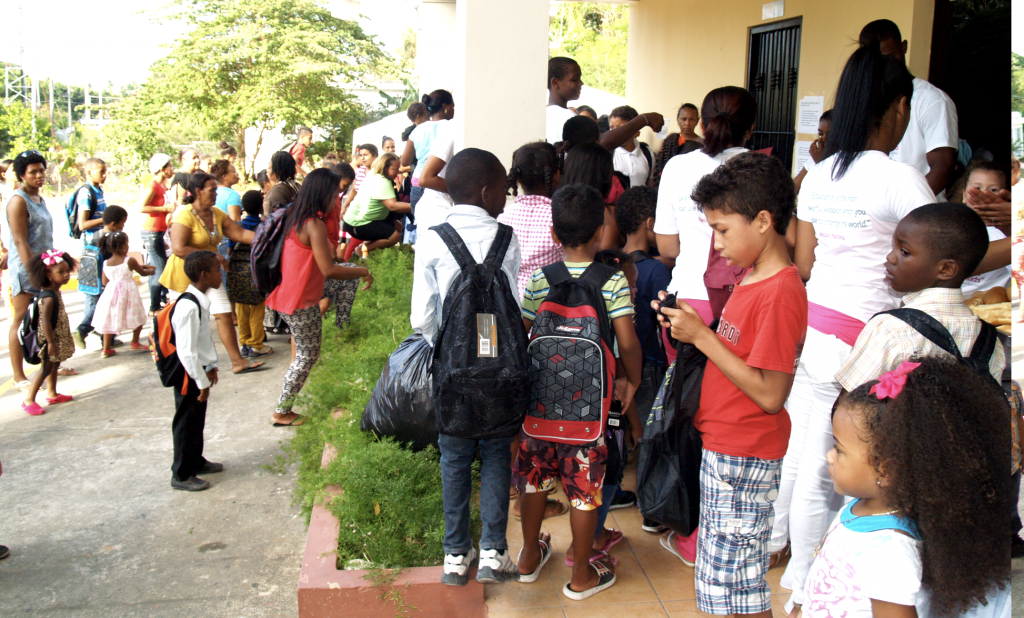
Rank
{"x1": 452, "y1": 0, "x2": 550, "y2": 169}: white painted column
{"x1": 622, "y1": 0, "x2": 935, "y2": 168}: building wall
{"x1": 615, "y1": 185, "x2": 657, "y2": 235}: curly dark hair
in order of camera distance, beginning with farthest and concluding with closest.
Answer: {"x1": 622, "y1": 0, "x2": 935, "y2": 168}: building wall, {"x1": 452, "y1": 0, "x2": 550, "y2": 169}: white painted column, {"x1": 615, "y1": 185, "x2": 657, "y2": 235}: curly dark hair

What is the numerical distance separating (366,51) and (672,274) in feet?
99.3

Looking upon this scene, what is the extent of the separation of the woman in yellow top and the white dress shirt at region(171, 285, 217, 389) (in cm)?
184

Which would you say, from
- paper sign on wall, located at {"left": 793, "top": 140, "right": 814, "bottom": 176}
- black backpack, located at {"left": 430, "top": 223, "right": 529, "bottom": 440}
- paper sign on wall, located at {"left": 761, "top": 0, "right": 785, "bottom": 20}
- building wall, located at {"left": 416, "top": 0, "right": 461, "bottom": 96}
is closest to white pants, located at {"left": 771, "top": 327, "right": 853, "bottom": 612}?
black backpack, located at {"left": 430, "top": 223, "right": 529, "bottom": 440}

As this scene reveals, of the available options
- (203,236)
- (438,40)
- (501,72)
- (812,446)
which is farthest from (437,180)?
(438,40)

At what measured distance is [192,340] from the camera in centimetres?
452

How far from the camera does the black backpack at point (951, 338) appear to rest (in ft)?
6.90

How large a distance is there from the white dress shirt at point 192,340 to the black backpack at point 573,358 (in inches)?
98.5

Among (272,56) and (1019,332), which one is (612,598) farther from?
(272,56)

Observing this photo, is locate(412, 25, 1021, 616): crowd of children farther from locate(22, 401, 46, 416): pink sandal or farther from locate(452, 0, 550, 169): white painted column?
locate(22, 401, 46, 416): pink sandal

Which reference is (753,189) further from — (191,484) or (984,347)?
(191,484)

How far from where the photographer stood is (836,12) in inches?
276

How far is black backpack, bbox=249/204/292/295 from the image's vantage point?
552 cm

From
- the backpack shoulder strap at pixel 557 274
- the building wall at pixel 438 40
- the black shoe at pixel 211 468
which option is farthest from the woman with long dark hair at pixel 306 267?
the building wall at pixel 438 40

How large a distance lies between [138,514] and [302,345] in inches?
60.8
